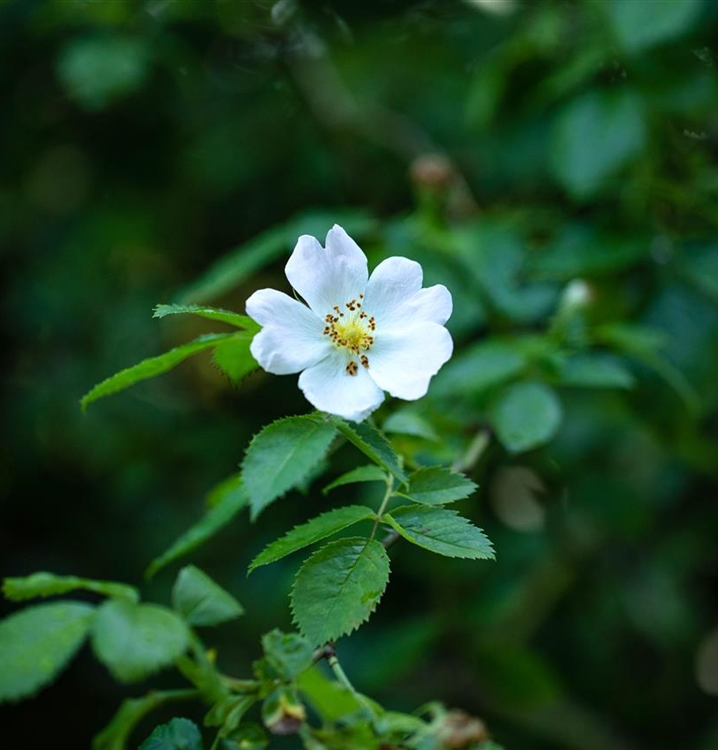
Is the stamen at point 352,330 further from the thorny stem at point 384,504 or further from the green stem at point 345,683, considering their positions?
the green stem at point 345,683

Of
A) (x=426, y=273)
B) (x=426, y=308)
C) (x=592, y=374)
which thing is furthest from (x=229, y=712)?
(x=426, y=273)

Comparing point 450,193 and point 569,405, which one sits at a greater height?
point 450,193

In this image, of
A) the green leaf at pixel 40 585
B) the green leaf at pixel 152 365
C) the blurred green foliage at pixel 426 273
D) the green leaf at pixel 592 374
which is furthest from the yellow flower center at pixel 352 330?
the blurred green foliage at pixel 426 273

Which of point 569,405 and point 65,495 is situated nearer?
point 569,405

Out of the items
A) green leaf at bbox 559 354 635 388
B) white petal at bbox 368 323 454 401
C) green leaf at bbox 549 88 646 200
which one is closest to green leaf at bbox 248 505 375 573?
white petal at bbox 368 323 454 401

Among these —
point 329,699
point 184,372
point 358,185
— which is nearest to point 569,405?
point 358,185

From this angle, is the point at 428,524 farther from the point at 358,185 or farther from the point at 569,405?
the point at 358,185
